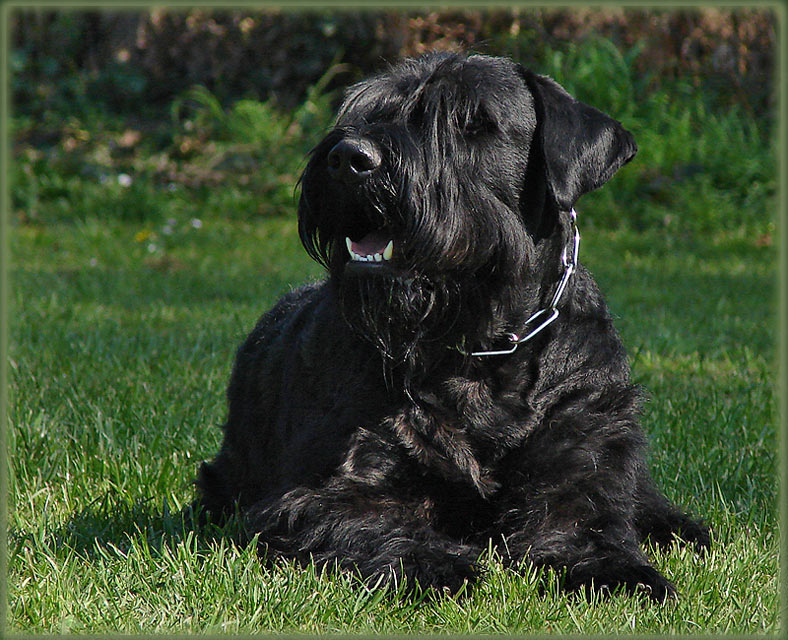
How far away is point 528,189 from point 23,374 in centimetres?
333

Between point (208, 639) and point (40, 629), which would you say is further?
point (40, 629)

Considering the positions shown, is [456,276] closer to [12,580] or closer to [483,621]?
[483,621]

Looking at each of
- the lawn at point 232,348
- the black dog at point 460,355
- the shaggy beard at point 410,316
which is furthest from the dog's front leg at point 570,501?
the shaggy beard at point 410,316

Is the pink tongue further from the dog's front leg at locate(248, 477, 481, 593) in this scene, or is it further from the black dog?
the dog's front leg at locate(248, 477, 481, 593)

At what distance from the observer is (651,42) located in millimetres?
12156

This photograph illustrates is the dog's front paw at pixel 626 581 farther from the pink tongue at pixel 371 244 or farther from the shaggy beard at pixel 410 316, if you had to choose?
the pink tongue at pixel 371 244

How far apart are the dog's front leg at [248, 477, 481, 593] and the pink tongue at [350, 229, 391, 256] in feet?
2.38

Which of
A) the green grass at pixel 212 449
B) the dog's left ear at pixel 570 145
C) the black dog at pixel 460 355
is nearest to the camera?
the green grass at pixel 212 449

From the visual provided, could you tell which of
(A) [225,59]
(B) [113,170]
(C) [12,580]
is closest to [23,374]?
(C) [12,580]

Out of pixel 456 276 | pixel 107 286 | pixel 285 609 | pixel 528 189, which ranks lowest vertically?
pixel 107 286

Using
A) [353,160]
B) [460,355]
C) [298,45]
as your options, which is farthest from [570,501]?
[298,45]

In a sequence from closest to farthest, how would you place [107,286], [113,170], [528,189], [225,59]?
[528,189], [107,286], [113,170], [225,59]

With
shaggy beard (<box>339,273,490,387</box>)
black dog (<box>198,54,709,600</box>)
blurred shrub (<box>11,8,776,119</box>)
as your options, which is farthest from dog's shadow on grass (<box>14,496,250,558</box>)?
blurred shrub (<box>11,8,776,119</box>)

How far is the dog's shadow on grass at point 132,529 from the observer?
135 inches
